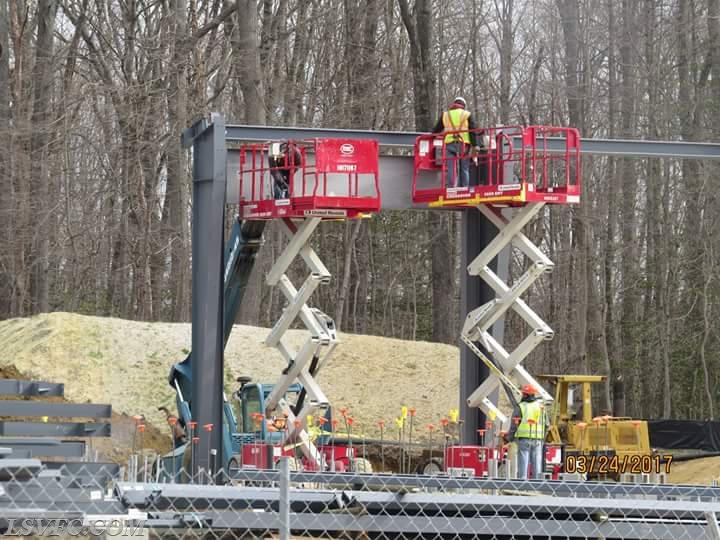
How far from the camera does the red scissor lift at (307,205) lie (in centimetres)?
2130

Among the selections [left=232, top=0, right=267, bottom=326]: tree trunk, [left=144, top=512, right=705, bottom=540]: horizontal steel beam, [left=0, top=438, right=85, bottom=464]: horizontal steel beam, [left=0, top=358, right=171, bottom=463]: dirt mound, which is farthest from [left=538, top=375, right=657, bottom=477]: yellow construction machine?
[left=144, top=512, right=705, bottom=540]: horizontal steel beam

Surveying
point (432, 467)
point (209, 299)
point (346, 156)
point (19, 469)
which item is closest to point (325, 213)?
point (346, 156)

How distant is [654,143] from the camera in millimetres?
24156

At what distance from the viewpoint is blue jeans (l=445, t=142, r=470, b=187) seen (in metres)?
22.4

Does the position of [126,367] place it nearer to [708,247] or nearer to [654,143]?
[654,143]

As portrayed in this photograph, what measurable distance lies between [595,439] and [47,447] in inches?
587

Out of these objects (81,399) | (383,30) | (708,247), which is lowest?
(81,399)

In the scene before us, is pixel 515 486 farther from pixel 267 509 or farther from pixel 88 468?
pixel 267 509

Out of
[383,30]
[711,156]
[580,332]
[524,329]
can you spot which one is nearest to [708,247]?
[580,332]

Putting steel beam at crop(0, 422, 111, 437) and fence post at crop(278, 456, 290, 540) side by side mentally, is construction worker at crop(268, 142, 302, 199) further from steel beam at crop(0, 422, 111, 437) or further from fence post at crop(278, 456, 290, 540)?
fence post at crop(278, 456, 290, 540)

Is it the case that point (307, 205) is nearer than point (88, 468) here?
No

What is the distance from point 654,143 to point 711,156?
1485 millimetres

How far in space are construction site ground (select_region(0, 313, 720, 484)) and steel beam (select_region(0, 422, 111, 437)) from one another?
10.1 meters

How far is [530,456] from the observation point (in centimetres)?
2091
